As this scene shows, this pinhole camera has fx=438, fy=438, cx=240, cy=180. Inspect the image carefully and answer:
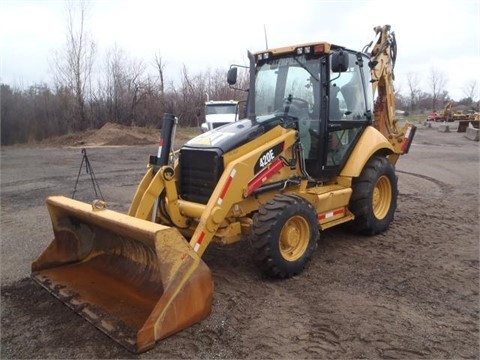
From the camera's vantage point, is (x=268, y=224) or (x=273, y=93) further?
(x=273, y=93)

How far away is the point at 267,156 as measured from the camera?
473 cm

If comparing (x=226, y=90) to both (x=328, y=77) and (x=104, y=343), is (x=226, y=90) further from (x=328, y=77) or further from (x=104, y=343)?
(x=104, y=343)

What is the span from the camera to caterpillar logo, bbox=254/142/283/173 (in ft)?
15.3

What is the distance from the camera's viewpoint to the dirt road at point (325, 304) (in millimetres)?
3297

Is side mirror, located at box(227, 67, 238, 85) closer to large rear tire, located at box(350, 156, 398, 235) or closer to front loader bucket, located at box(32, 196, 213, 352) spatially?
large rear tire, located at box(350, 156, 398, 235)

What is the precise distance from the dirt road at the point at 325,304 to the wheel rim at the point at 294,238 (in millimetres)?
269

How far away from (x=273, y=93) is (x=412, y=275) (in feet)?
8.89

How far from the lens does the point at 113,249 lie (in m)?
4.61

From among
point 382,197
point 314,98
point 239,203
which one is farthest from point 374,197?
point 239,203

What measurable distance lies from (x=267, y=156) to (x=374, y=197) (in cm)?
228

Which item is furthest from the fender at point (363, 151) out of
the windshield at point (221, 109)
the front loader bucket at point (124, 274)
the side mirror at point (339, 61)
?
the windshield at point (221, 109)

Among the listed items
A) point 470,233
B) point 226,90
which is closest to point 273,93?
point 470,233

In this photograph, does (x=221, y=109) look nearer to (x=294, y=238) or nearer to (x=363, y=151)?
(x=363, y=151)

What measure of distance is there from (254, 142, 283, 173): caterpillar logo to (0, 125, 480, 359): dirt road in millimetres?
1144
